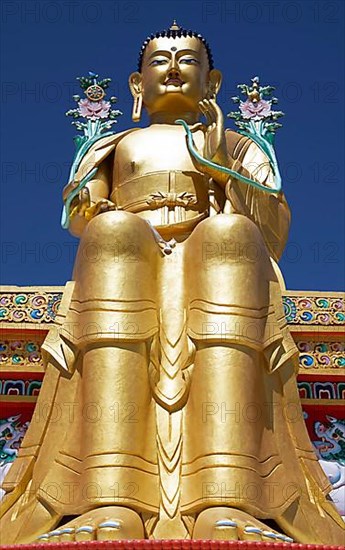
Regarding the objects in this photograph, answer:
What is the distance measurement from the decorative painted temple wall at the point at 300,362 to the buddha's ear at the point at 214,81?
1.46m

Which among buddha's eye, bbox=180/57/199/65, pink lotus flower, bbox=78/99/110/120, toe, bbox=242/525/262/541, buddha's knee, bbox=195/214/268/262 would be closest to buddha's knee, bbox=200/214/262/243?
buddha's knee, bbox=195/214/268/262

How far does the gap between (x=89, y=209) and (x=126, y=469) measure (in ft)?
5.93

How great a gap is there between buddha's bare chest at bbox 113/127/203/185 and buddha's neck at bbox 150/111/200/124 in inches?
7.0

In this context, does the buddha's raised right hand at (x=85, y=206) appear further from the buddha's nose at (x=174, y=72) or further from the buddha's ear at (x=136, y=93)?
the buddha's nose at (x=174, y=72)

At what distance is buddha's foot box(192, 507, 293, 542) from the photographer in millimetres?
3621

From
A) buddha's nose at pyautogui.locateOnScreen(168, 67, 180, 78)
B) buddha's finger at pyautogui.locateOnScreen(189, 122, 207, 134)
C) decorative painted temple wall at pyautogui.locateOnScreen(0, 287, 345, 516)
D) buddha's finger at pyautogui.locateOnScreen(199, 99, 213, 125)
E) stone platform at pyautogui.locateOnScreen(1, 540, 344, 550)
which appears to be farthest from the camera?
buddha's nose at pyautogui.locateOnScreen(168, 67, 180, 78)

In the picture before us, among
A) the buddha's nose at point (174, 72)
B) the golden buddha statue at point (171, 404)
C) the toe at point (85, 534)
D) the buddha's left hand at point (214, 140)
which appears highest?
the buddha's nose at point (174, 72)

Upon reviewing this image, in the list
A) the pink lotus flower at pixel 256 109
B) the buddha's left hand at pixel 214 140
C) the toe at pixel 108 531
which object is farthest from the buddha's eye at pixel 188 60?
the toe at pixel 108 531

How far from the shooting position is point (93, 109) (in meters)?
6.02

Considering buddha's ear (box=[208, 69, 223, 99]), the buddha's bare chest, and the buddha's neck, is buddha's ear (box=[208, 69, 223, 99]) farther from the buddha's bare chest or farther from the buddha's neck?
the buddha's bare chest

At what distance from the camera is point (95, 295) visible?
14.3ft

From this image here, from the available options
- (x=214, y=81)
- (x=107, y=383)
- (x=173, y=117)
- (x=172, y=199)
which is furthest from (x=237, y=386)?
(x=214, y=81)

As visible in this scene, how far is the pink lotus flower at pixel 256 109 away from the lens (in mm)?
5949

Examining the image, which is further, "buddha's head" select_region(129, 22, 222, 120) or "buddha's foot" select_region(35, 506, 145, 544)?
"buddha's head" select_region(129, 22, 222, 120)
